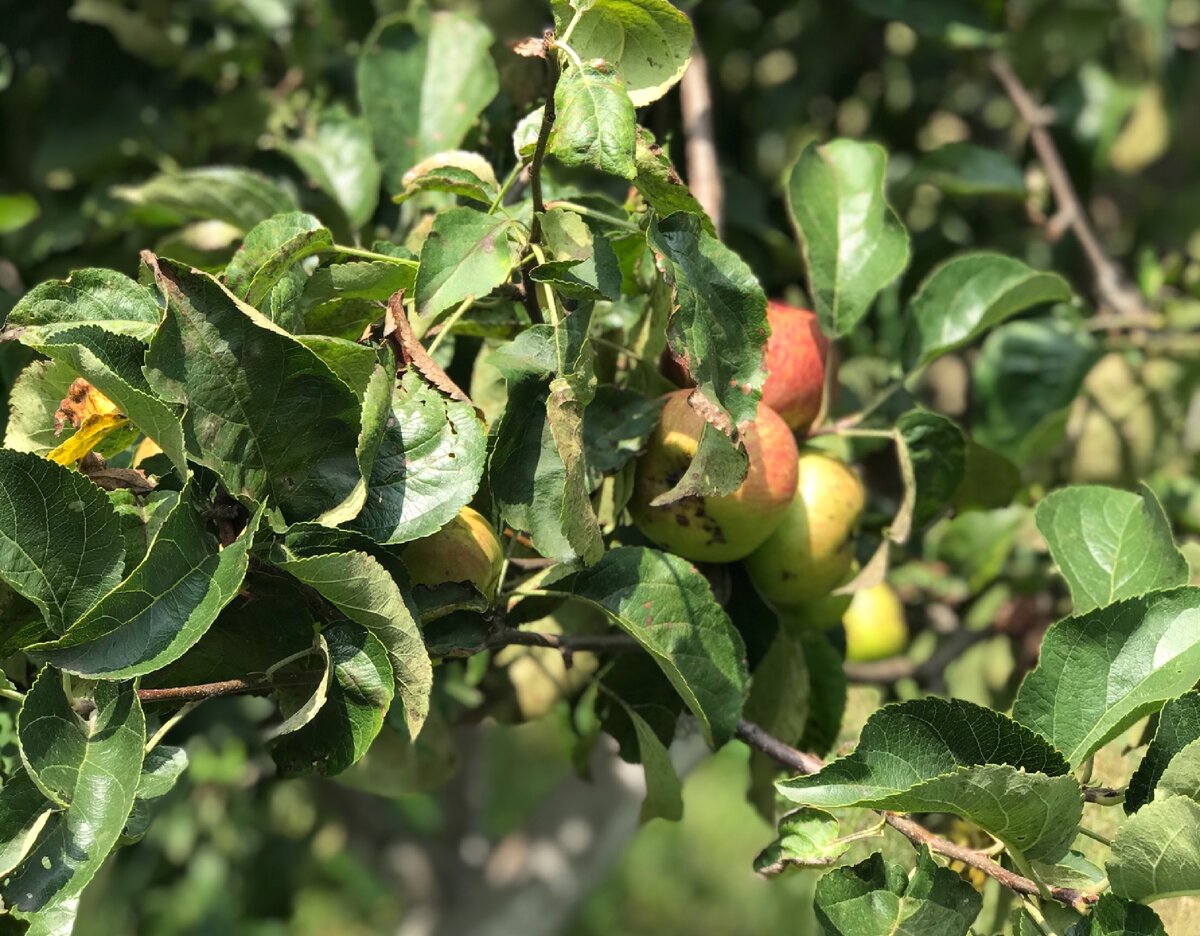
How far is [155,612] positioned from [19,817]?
0.13 m

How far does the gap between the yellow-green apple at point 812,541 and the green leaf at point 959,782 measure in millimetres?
245

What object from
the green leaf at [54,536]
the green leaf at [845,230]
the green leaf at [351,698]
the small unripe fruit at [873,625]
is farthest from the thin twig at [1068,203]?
the green leaf at [54,536]

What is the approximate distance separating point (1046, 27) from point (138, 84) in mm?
1259

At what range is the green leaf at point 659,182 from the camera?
2.25 ft

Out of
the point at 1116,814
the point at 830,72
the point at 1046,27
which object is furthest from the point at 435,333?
the point at 1046,27

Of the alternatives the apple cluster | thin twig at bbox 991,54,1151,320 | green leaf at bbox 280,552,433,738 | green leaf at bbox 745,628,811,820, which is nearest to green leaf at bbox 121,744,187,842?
green leaf at bbox 280,552,433,738

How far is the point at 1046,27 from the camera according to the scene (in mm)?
1755

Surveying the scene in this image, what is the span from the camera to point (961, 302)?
1.07m

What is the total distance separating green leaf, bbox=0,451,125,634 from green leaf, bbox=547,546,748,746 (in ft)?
0.93

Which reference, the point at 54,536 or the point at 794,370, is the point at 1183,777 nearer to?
the point at 794,370

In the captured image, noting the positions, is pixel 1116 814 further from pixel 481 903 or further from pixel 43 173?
pixel 481 903

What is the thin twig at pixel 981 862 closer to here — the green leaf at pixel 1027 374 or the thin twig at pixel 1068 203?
the green leaf at pixel 1027 374

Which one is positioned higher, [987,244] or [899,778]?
[899,778]

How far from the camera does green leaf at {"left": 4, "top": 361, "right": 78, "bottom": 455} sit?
74cm
